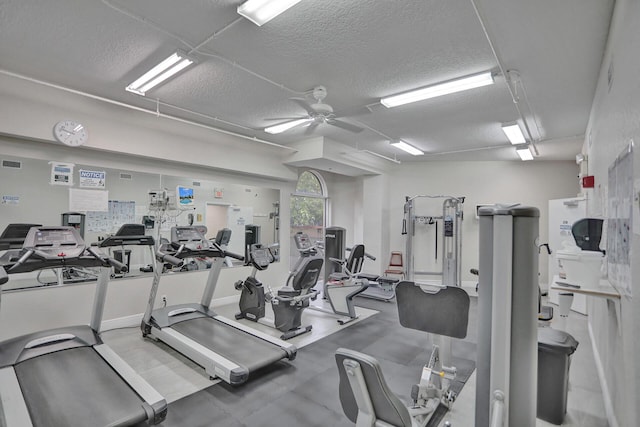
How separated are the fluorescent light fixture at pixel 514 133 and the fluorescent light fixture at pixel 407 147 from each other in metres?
1.67

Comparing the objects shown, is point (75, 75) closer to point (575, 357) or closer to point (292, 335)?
point (292, 335)

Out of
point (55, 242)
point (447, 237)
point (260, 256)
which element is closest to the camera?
point (55, 242)

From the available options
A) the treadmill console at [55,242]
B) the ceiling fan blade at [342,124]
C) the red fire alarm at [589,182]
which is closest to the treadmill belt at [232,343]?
the treadmill console at [55,242]

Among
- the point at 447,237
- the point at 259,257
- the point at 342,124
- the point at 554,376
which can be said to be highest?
the point at 342,124

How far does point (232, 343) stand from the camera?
3463 millimetres

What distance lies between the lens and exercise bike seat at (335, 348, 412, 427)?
1338mm

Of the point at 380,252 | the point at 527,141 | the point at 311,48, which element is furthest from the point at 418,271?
the point at 311,48

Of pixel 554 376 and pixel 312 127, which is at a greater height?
pixel 312 127

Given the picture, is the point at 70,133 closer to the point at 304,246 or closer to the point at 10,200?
the point at 10,200

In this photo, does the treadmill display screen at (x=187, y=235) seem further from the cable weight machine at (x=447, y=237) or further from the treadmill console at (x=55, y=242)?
the cable weight machine at (x=447, y=237)

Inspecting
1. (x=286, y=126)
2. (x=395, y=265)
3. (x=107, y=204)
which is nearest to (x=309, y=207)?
(x=395, y=265)

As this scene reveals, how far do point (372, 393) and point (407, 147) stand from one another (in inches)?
220

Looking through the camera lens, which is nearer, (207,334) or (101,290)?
(101,290)

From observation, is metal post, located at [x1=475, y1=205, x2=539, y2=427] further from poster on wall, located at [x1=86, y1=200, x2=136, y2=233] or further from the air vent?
the air vent
